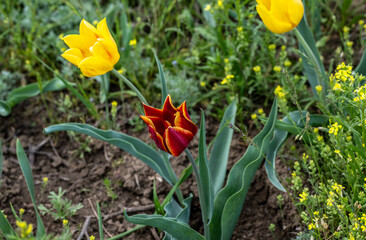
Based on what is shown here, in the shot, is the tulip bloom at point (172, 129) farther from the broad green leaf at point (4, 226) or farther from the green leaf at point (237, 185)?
the broad green leaf at point (4, 226)

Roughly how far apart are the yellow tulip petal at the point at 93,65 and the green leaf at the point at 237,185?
0.58 meters

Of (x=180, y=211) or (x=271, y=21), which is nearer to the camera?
(x=271, y=21)

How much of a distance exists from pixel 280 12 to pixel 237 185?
0.63 metres

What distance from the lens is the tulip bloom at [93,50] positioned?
1.47 metres

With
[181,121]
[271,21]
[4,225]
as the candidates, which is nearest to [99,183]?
[4,225]

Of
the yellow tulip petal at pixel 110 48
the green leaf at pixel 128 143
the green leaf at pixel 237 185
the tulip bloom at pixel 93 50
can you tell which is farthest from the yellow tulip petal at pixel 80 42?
the green leaf at pixel 237 185

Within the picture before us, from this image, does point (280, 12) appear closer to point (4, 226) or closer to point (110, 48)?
point (110, 48)

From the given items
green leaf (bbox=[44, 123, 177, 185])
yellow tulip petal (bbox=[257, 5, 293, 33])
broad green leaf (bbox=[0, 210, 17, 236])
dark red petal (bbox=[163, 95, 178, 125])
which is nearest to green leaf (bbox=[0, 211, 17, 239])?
broad green leaf (bbox=[0, 210, 17, 236])

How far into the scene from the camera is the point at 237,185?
1743 mm

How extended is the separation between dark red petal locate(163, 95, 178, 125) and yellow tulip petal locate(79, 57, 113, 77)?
23 cm

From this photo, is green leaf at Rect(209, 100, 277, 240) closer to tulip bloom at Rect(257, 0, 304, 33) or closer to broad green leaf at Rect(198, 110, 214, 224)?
broad green leaf at Rect(198, 110, 214, 224)

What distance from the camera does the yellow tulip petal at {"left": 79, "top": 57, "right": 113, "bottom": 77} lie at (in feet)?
4.80

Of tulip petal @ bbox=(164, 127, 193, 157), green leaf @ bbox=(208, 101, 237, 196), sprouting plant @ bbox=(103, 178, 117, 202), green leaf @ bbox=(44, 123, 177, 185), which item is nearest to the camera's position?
tulip petal @ bbox=(164, 127, 193, 157)

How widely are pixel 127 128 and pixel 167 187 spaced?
1.61 feet
